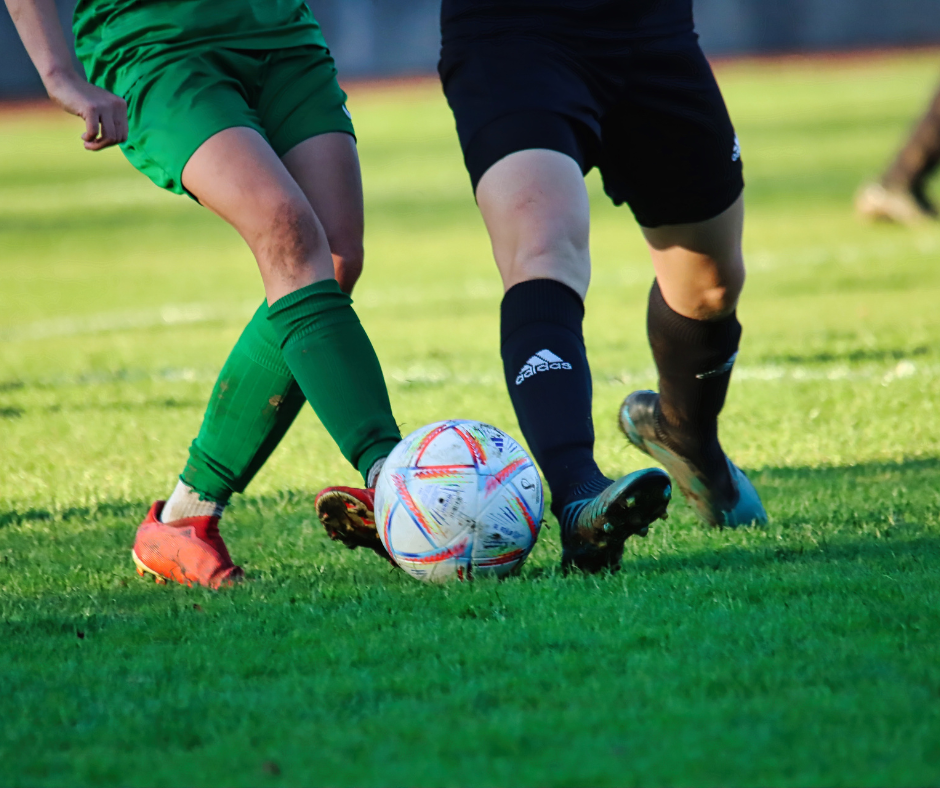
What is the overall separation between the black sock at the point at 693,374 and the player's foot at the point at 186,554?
4.17 feet

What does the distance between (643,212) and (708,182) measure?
Answer: 0.19 meters

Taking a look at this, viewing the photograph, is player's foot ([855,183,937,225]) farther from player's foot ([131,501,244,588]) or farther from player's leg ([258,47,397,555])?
player's foot ([131,501,244,588])

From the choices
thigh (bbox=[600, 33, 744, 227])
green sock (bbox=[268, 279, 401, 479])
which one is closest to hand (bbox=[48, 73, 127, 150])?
green sock (bbox=[268, 279, 401, 479])

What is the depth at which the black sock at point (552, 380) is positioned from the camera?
2.86 m

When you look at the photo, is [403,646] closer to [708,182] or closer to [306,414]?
[708,182]

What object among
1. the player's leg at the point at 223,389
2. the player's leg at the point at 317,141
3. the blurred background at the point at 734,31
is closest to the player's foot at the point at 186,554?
the player's leg at the point at 223,389

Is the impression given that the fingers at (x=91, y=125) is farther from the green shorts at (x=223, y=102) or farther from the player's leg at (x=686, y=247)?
the player's leg at (x=686, y=247)

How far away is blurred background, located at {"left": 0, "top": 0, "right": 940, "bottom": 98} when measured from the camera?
31.1 meters

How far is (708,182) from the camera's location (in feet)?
11.1

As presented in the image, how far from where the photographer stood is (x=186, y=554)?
3125mm

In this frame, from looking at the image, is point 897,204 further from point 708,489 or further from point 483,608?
point 483,608

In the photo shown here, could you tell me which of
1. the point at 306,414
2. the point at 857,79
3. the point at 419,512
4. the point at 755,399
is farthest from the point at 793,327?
the point at 857,79

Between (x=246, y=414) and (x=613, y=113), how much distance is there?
114 cm

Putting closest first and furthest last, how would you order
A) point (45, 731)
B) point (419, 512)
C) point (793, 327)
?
point (45, 731) < point (419, 512) < point (793, 327)
